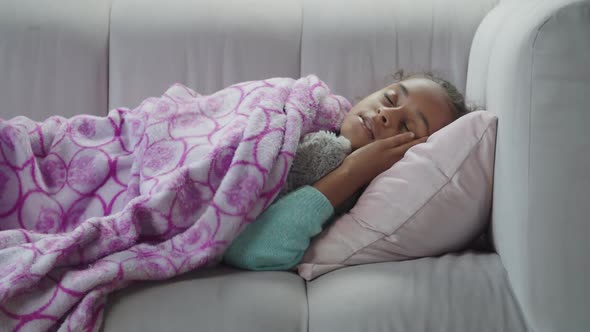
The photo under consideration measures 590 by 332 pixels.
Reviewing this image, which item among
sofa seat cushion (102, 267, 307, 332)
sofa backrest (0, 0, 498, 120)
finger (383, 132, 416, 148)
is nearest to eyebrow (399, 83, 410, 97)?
finger (383, 132, 416, 148)

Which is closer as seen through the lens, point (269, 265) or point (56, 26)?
point (269, 265)

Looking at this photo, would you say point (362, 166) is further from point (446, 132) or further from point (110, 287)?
point (110, 287)

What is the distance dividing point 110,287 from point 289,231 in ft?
1.14

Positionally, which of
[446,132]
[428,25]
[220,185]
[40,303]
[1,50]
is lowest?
[40,303]

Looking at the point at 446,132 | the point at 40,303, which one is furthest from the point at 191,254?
the point at 446,132

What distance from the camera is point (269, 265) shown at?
48.2 inches

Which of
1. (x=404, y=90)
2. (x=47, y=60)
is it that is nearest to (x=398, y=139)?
(x=404, y=90)

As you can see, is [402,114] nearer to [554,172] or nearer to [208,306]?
[554,172]

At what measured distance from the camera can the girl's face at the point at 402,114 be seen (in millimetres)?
1420

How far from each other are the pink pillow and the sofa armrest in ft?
0.52

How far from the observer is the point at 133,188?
1298 mm

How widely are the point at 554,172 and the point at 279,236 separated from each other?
1.68 ft

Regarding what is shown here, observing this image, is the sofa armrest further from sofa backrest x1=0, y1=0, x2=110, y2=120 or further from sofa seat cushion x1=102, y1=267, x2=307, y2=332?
sofa backrest x1=0, y1=0, x2=110, y2=120

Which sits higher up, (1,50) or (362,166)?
(1,50)
